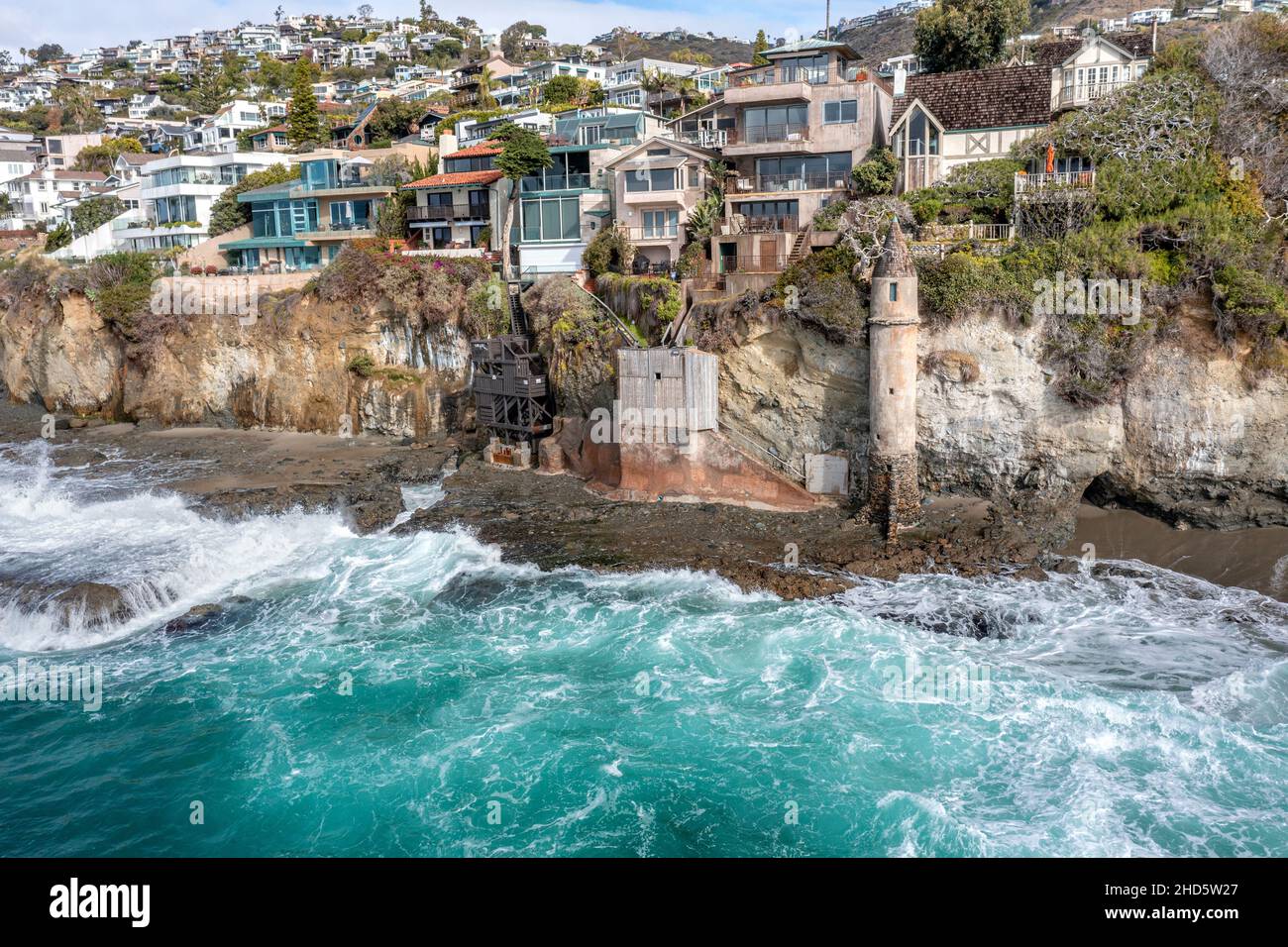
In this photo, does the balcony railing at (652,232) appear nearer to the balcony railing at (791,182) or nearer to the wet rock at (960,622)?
the balcony railing at (791,182)

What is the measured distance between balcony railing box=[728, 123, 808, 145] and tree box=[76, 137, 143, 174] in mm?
79080

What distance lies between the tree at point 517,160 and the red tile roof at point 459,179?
2.34 metres

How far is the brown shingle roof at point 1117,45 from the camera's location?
132 ft

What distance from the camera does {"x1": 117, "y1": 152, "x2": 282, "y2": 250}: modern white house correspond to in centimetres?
6184

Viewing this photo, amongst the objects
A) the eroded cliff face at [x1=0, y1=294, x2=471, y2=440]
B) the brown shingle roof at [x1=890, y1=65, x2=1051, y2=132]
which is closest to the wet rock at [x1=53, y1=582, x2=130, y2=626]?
the eroded cliff face at [x1=0, y1=294, x2=471, y2=440]

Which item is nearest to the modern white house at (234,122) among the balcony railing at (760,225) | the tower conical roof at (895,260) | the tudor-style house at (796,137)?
the tudor-style house at (796,137)

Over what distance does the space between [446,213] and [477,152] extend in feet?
13.8

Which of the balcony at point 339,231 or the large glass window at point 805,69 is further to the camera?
the balcony at point 339,231

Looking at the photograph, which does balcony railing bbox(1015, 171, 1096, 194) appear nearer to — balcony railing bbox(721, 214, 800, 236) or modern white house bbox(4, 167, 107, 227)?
balcony railing bbox(721, 214, 800, 236)

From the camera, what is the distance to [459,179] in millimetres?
51750

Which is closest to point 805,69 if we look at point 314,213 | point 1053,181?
point 1053,181

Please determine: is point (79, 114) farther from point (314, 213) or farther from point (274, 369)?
point (274, 369)
